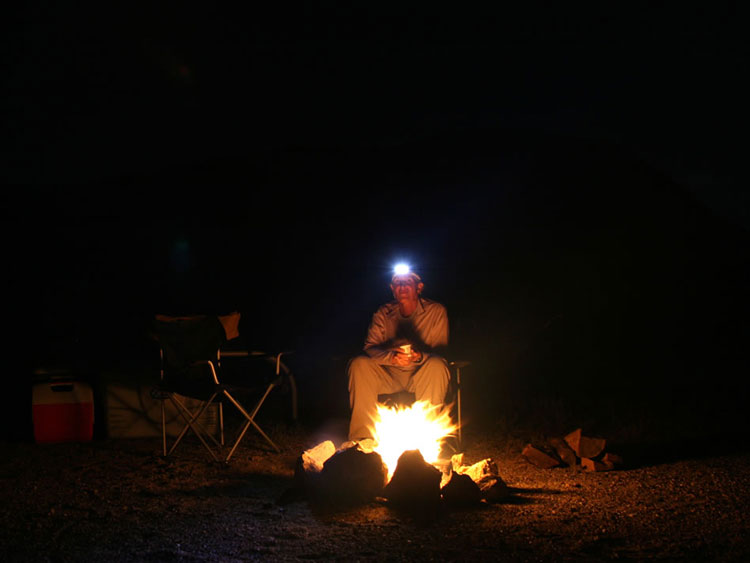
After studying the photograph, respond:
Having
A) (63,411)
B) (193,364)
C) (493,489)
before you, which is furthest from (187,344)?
(493,489)

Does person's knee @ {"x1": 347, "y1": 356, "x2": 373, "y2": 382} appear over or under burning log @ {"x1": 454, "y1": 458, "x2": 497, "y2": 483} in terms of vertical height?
over

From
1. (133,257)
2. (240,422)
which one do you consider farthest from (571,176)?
(240,422)

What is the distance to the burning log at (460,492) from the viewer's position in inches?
122

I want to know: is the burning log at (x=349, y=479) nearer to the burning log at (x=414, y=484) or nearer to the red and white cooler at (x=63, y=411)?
the burning log at (x=414, y=484)

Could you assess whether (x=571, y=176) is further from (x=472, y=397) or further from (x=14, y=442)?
(x=14, y=442)

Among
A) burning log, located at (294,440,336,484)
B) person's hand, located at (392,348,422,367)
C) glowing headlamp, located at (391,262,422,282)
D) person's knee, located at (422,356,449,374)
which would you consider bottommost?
burning log, located at (294,440,336,484)

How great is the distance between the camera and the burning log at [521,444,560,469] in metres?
4.01

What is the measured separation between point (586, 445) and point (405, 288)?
156 cm

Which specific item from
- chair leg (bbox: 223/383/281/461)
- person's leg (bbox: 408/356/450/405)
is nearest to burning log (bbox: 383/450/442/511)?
person's leg (bbox: 408/356/450/405)

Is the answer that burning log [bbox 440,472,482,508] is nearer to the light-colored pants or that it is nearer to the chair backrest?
the light-colored pants

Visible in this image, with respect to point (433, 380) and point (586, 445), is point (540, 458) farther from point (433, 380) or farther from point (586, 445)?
point (433, 380)

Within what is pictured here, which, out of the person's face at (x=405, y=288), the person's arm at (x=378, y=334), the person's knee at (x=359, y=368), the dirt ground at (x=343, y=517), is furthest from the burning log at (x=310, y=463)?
the person's face at (x=405, y=288)

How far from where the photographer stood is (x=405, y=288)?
15.1 ft

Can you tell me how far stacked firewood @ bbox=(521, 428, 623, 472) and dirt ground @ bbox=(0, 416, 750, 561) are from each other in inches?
3.0
